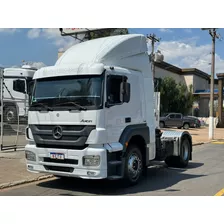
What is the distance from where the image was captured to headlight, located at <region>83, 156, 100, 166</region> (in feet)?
21.5

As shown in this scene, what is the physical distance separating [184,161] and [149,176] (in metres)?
2.13

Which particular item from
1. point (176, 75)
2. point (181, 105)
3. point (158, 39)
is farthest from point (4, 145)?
point (176, 75)

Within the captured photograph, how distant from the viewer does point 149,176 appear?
9008 millimetres

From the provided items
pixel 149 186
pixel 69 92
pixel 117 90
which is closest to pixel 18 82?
pixel 69 92

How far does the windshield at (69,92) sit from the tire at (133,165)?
150 centimetres

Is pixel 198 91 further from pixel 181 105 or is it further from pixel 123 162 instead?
pixel 123 162

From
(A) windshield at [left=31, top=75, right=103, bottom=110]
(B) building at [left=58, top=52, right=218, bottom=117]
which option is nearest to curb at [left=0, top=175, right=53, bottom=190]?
(A) windshield at [left=31, top=75, right=103, bottom=110]

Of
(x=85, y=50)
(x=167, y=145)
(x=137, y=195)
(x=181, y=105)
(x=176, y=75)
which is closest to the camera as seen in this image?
(x=137, y=195)

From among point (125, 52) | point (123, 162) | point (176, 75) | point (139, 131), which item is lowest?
point (123, 162)

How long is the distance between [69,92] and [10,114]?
379 inches

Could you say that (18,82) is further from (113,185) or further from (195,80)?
(195,80)

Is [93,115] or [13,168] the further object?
[13,168]

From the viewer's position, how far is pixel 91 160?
6.58 metres

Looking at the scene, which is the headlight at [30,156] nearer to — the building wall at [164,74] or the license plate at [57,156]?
the license plate at [57,156]
